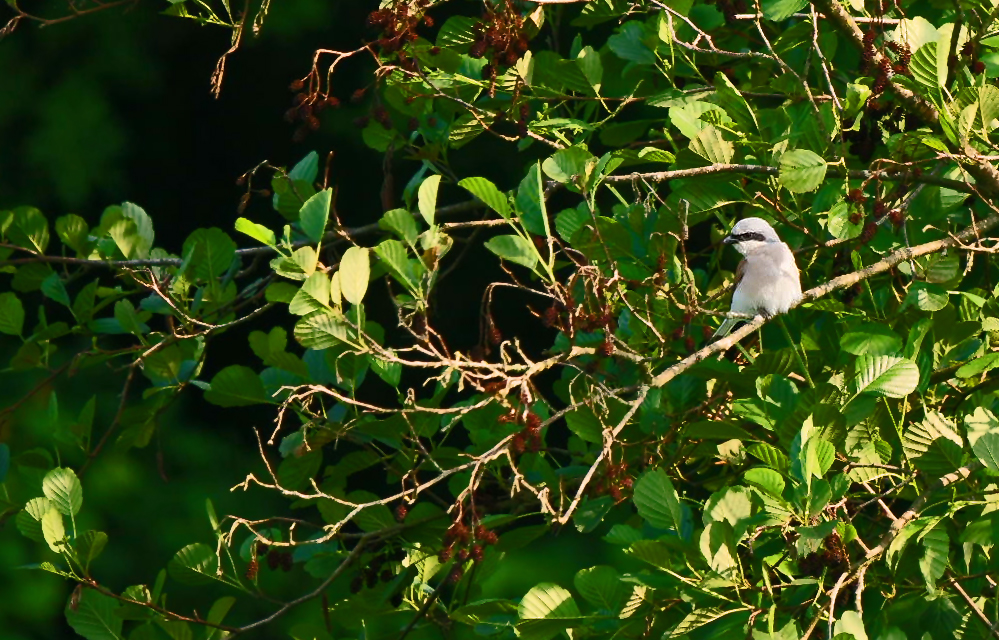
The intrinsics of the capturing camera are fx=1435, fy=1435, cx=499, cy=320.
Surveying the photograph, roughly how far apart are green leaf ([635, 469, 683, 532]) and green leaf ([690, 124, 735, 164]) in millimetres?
479

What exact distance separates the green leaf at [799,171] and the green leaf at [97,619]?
1315 millimetres

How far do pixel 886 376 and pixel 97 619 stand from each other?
1351 mm

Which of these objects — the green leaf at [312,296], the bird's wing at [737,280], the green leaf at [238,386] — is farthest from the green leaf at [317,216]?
the bird's wing at [737,280]

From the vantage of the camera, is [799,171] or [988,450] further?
[799,171]

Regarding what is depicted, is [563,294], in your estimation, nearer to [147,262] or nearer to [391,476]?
[391,476]

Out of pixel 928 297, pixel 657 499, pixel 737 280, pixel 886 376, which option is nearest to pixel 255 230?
pixel 657 499

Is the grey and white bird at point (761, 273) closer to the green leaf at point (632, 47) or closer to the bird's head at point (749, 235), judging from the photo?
the bird's head at point (749, 235)

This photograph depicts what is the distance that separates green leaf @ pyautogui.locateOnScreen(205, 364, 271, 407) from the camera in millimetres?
2455

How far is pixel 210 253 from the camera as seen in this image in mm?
2621

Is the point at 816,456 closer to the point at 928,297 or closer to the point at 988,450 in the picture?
the point at 988,450

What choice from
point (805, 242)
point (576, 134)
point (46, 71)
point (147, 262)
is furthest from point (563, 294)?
point (46, 71)

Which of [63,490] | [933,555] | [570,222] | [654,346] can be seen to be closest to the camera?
[933,555]

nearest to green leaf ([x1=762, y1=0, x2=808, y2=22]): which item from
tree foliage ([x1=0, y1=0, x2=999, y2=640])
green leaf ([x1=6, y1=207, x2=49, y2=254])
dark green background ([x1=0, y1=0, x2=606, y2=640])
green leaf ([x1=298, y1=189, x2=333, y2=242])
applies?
tree foliage ([x1=0, y1=0, x2=999, y2=640])

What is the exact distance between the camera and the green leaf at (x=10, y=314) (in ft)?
9.14
